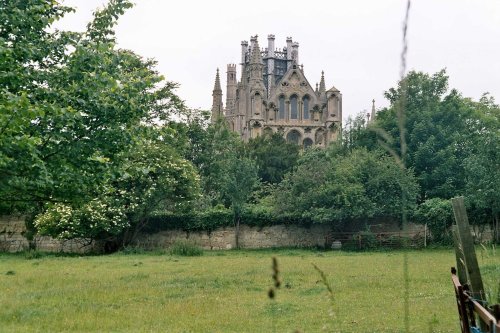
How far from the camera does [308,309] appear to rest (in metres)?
11.8

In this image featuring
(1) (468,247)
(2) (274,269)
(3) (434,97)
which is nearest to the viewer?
(2) (274,269)

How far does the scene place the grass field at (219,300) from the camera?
1022cm

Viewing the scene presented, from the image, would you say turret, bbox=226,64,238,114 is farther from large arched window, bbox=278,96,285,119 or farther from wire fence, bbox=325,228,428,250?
wire fence, bbox=325,228,428,250

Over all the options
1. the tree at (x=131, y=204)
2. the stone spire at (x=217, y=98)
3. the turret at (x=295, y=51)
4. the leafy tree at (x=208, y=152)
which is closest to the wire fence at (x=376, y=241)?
the tree at (x=131, y=204)

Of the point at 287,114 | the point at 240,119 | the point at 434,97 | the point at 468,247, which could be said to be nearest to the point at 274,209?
the point at 434,97

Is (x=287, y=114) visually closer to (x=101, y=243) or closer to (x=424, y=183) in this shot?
(x=424, y=183)

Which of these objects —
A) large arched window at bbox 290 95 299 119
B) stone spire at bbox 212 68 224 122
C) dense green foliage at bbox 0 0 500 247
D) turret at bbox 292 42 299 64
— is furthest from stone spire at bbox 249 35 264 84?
dense green foliage at bbox 0 0 500 247

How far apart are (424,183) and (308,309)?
33.1m

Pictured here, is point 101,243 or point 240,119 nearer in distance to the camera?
point 101,243

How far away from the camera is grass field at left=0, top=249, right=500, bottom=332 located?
10.2 metres

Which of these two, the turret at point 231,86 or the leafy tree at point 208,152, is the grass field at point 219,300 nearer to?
the leafy tree at point 208,152

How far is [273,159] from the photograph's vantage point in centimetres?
5912

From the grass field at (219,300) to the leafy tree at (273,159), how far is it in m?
37.4

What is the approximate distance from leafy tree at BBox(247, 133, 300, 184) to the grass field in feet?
123
